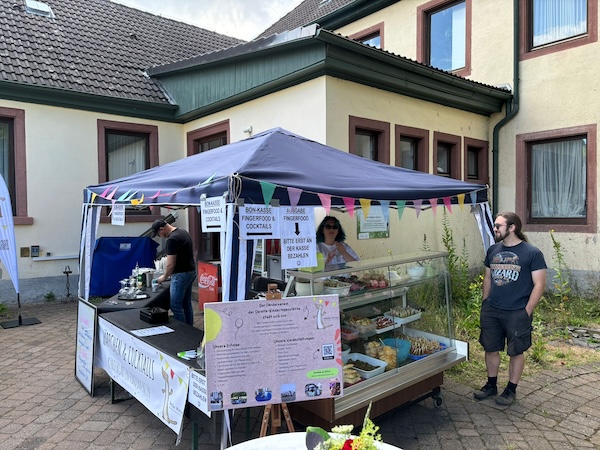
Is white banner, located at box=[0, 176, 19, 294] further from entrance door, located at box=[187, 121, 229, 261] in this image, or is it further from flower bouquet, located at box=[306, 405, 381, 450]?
flower bouquet, located at box=[306, 405, 381, 450]

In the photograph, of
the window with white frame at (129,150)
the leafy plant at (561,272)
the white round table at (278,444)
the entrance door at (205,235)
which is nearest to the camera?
the white round table at (278,444)

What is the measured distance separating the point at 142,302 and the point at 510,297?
3.84 meters

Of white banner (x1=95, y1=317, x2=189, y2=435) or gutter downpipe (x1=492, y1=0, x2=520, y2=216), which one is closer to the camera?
white banner (x1=95, y1=317, x2=189, y2=435)

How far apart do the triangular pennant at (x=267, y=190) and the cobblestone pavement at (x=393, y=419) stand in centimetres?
157

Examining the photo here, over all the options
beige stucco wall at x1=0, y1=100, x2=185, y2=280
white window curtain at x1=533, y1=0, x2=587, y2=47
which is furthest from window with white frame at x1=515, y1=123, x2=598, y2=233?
beige stucco wall at x1=0, y1=100, x2=185, y2=280

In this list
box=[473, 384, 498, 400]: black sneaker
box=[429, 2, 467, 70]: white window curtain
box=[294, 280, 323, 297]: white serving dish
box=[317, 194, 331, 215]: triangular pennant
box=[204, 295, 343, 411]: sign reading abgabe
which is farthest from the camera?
box=[429, 2, 467, 70]: white window curtain

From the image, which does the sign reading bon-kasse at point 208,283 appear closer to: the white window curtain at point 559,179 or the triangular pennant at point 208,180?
the triangular pennant at point 208,180

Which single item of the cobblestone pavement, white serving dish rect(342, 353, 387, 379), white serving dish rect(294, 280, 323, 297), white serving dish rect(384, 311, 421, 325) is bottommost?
the cobblestone pavement

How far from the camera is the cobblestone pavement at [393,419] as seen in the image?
3320mm

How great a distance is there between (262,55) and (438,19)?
5164 mm

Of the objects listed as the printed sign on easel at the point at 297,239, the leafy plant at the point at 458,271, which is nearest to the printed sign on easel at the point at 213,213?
the printed sign on easel at the point at 297,239

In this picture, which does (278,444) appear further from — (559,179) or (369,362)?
(559,179)

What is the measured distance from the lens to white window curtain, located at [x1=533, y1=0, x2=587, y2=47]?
779 cm

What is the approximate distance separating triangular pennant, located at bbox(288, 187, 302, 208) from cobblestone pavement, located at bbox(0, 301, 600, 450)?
5.21 ft
